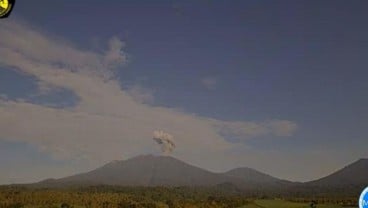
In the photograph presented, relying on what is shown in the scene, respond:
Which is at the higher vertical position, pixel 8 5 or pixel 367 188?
pixel 8 5

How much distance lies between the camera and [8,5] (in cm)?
945

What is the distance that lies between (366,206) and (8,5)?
8026 millimetres

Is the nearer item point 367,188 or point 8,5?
point 367,188

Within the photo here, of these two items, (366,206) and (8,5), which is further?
(8,5)

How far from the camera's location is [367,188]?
26.1 feet

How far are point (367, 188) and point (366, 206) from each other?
31 cm

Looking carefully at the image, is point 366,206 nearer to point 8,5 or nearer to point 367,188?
point 367,188

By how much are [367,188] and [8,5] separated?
7907 millimetres

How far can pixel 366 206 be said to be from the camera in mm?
7918

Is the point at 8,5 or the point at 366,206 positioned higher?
the point at 8,5

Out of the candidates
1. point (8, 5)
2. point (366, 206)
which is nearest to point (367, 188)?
point (366, 206)
